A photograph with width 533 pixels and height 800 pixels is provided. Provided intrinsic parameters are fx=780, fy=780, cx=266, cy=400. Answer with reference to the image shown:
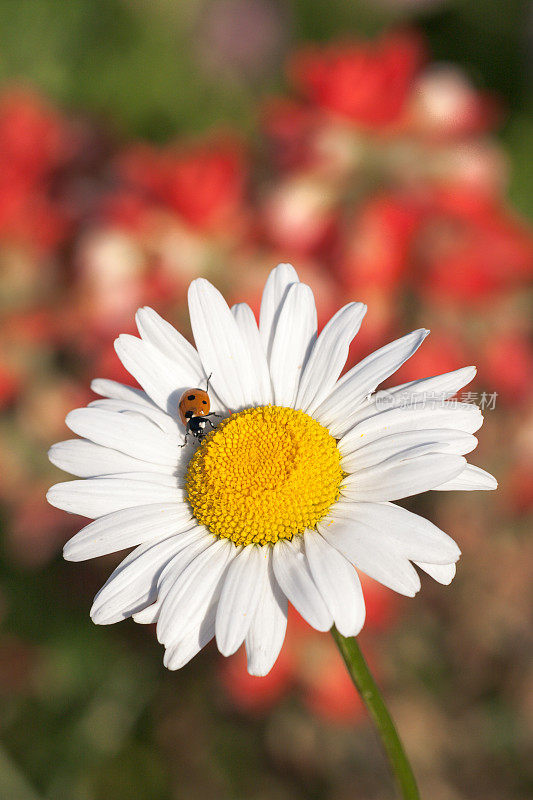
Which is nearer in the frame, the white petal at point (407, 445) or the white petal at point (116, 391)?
the white petal at point (407, 445)

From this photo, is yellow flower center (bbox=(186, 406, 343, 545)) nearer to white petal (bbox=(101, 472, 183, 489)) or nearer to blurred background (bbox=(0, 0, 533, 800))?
white petal (bbox=(101, 472, 183, 489))

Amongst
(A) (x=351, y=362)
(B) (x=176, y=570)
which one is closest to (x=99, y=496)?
(B) (x=176, y=570)

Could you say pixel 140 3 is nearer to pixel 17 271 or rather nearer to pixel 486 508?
pixel 17 271

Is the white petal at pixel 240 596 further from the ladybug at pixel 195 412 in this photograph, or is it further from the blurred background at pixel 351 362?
the blurred background at pixel 351 362

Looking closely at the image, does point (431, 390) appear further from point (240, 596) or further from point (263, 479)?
point (240, 596)

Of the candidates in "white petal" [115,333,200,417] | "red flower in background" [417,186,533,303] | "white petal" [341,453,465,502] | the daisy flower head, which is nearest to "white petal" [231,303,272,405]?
the daisy flower head

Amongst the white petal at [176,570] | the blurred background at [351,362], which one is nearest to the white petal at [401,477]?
the white petal at [176,570]
